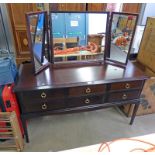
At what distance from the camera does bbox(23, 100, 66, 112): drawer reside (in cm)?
134

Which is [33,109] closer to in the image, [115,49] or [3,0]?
[115,49]

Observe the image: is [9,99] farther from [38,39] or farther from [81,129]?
[81,129]

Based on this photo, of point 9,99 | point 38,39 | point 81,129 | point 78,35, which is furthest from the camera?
point 81,129

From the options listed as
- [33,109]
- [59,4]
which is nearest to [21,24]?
[59,4]

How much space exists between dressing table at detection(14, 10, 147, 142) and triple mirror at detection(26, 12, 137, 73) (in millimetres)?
90

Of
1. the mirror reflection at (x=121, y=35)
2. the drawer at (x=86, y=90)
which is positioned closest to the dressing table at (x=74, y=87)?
the drawer at (x=86, y=90)

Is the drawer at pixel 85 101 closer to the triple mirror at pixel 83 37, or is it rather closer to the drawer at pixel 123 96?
the drawer at pixel 123 96

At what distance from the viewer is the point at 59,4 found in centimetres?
220

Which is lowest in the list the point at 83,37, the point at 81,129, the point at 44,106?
the point at 81,129

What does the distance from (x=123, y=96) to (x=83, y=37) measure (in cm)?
71

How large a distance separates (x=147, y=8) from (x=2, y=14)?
7.20ft

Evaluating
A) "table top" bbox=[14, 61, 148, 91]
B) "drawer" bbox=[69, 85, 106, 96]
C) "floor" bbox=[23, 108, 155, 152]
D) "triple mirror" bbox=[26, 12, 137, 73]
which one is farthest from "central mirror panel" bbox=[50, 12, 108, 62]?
"floor" bbox=[23, 108, 155, 152]

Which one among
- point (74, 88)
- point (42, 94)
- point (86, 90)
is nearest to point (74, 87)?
point (74, 88)

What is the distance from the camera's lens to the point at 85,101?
1431mm
